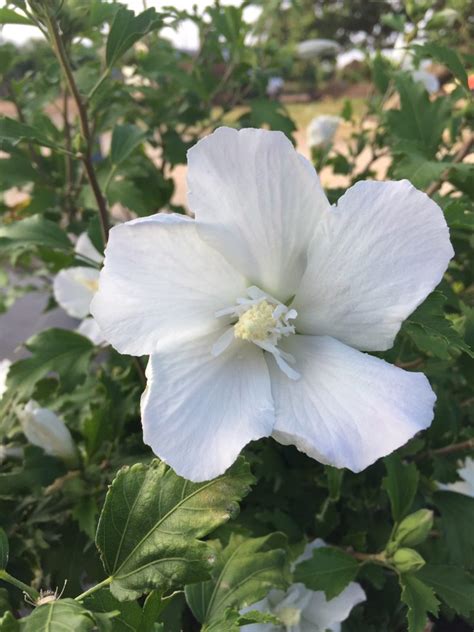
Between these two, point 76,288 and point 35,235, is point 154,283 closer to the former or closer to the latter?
point 35,235

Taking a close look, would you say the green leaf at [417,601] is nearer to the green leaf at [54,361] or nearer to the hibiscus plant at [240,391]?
the hibiscus plant at [240,391]

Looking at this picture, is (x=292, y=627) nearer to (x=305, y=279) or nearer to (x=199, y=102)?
(x=305, y=279)

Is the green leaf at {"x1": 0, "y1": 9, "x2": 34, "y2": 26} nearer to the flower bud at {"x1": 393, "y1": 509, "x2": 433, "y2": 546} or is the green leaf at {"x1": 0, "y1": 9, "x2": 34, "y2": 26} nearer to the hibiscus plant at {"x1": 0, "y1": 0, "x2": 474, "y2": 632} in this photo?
the hibiscus plant at {"x1": 0, "y1": 0, "x2": 474, "y2": 632}

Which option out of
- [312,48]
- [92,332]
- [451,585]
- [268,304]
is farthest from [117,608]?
[312,48]

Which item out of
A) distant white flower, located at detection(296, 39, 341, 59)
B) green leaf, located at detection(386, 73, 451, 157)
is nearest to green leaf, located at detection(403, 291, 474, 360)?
green leaf, located at detection(386, 73, 451, 157)

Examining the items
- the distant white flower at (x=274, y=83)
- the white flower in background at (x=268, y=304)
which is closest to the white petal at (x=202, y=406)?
the white flower in background at (x=268, y=304)

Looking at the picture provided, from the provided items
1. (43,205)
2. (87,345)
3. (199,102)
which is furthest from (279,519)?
(199,102)
